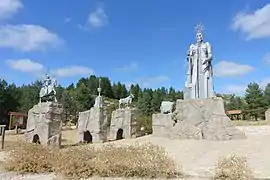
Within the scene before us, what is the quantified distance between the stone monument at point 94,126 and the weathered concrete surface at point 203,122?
491 cm

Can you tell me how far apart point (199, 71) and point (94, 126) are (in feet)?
24.2

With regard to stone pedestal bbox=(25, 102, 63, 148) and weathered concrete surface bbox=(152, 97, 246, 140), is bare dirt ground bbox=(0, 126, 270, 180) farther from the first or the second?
stone pedestal bbox=(25, 102, 63, 148)

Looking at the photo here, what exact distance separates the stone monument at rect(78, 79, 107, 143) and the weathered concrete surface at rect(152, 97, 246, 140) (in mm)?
4906

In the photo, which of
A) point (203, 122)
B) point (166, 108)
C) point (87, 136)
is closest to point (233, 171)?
point (203, 122)

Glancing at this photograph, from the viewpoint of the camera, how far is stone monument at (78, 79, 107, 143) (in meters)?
18.2

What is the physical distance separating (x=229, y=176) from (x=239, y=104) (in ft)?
129

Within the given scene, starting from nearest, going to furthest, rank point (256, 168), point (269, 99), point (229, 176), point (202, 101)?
1. point (229, 176)
2. point (256, 168)
3. point (202, 101)
4. point (269, 99)

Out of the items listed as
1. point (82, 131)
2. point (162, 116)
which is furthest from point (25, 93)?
point (162, 116)

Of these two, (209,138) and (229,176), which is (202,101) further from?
(229,176)

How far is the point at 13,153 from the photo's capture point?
6.59 meters

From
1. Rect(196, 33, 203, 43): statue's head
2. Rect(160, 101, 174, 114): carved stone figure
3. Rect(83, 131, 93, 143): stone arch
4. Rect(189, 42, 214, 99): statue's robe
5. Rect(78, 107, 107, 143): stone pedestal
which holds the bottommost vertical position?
Rect(83, 131, 93, 143): stone arch

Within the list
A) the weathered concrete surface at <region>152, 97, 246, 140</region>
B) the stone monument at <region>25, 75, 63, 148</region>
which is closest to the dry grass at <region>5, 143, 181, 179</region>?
the weathered concrete surface at <region>152, 97, 246, 140</region>

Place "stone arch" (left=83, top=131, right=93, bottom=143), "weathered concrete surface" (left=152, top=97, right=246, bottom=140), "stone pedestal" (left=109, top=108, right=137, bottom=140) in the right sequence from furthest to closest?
"stone pedestal" (left=109, top=108, right=137, bottom=140) → "stone arch" (left=83, top=131, right=93, bottom=143) → "weathered concrete surface" (left=152, top=97, right=246, bottom=140)

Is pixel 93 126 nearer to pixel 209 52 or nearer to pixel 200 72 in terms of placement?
pixel 200 72
